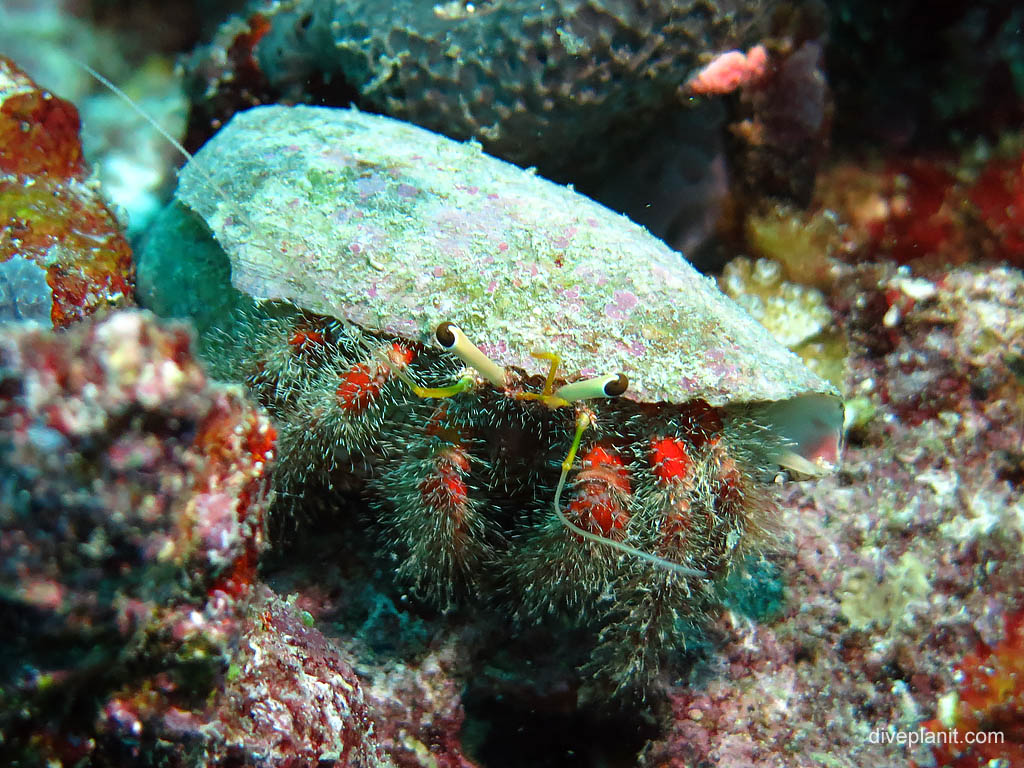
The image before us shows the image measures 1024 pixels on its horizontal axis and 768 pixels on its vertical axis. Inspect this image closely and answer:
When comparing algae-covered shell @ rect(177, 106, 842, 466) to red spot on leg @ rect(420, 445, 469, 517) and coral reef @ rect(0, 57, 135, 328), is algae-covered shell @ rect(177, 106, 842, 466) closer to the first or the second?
red spot on leg @ rect(420, 445, 469, 517)

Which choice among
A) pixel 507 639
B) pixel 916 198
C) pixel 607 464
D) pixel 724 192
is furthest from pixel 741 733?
pixel 916 198

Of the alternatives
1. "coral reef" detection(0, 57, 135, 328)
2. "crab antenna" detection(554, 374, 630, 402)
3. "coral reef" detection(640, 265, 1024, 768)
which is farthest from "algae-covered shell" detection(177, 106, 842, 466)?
"coral reef" detection(640, 265, 1024, 768)

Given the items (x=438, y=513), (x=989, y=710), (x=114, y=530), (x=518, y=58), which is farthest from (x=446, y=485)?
(x=989, y=710)

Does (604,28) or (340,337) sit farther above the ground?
(604,28)

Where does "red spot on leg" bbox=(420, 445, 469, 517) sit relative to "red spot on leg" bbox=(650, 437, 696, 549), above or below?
below

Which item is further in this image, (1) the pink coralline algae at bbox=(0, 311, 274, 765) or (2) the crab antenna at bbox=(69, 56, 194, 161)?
(2) the crab antenna at bbox=(69, 56, 194, 161)

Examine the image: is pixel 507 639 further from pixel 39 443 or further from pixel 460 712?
pixel 39 443
